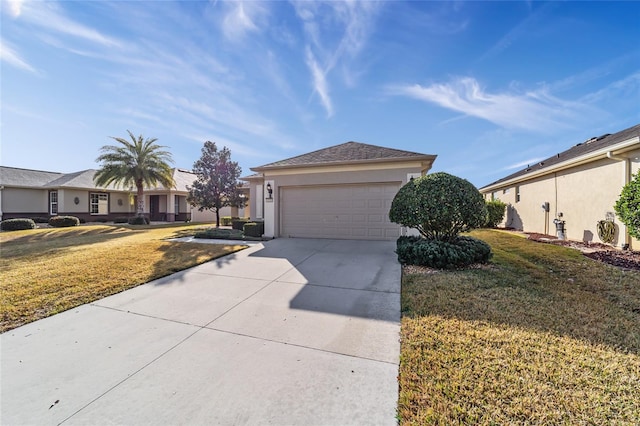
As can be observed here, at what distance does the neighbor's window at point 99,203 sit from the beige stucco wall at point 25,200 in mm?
3159

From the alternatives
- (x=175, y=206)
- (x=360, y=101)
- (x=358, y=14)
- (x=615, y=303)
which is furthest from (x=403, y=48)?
(x=175, y=206)

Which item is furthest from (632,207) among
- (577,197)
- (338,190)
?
(338,190)

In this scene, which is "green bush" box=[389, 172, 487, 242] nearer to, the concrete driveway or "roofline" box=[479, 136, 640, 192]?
the concrete driveway

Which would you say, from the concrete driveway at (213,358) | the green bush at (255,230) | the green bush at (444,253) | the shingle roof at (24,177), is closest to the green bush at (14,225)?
the shingle roof at (24,177)

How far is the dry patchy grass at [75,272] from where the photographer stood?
13.3 ft

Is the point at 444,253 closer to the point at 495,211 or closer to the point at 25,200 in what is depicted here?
the point at 495,211

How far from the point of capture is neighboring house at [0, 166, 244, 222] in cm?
1902

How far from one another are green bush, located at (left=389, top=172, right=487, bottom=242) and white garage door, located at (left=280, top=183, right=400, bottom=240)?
2974 mm

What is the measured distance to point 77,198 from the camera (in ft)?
65.9

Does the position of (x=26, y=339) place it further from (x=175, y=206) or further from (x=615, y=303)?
(x=175, y=206)

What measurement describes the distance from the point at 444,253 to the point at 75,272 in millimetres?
8477

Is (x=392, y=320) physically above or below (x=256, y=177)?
below

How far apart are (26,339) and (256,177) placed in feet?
45.1

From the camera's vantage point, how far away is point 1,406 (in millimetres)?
2088
